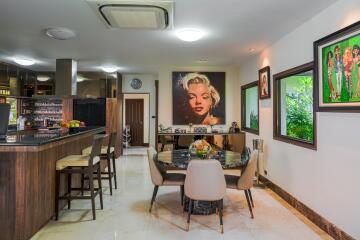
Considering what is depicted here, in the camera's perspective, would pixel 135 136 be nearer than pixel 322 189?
No

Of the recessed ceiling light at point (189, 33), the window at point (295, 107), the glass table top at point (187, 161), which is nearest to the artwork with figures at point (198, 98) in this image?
the window at point (295, 107)

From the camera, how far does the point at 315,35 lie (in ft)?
10.4

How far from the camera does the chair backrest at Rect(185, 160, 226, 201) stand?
287cm

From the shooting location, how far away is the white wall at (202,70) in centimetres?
670

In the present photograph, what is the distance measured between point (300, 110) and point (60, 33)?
12.2 feet

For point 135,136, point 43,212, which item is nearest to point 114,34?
point 43,212

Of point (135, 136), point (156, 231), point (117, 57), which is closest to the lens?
point (156, 231)

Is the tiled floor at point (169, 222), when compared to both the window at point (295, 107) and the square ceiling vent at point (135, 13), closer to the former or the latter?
the window at point (295, 107)

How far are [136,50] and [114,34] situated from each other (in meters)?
1.01

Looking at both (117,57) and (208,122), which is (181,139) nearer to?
(208,122)

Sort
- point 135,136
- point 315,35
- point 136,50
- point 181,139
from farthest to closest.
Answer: point 135,136 → point 181,139 → point 136,50 → point 315,35

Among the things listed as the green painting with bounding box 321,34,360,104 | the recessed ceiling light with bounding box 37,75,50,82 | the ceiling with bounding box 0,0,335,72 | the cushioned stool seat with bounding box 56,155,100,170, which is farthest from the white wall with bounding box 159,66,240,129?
the green painting with bounding box 321,34,360,104

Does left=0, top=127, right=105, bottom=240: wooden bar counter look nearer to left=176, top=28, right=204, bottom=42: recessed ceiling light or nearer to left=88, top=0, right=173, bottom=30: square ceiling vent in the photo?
left=88, top=0, right=173, bottom=30: square ceiling vent

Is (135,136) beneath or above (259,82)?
beneath
